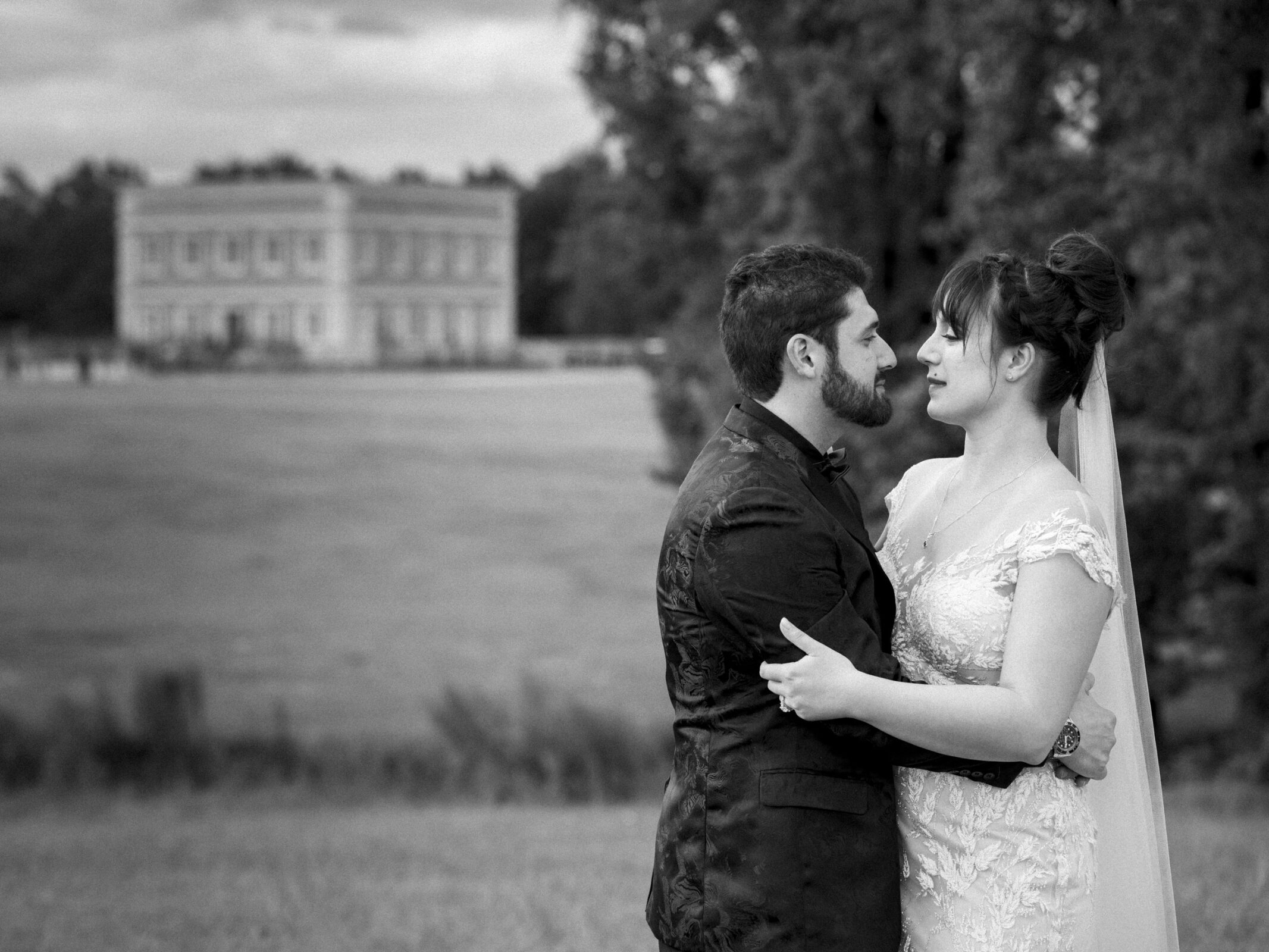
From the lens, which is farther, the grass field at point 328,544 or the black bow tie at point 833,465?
the grass field at point 328,544

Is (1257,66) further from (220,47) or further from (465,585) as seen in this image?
(220,47)

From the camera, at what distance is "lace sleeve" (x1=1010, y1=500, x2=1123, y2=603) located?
8.82 feet

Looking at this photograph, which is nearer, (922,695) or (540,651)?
(922,695)

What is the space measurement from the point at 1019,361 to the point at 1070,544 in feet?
1.31

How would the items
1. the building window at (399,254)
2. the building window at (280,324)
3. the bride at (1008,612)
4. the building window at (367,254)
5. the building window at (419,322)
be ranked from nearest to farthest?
the bride at (1008,612)
the building window at (367,254)
the building window at (280,324)
the building window at (399,254)
the building window at (419,322)

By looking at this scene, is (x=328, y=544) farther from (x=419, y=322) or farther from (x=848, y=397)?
(x=419, y=322)

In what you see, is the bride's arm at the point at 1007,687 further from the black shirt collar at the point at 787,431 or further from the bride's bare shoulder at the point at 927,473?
the bride's bare shoulder at the point at 927,473

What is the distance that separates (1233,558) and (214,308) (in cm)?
7646

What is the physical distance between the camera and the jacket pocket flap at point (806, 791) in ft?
8.42

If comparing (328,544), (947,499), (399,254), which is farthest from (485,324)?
(947,499)

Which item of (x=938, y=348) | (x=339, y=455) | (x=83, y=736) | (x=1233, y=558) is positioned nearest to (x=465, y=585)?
(x=339, y=455)

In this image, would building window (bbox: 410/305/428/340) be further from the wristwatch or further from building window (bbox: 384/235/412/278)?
the wristwatch

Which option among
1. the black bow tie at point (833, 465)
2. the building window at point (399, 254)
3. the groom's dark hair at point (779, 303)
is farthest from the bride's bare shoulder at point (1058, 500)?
the building window at point (399, 254)

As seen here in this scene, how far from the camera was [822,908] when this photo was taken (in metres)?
2.60
